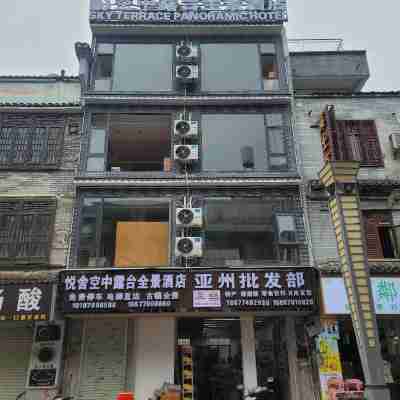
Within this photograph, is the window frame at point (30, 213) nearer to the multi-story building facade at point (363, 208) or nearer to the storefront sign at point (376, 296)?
the multi-story building facade at point (363, 208)

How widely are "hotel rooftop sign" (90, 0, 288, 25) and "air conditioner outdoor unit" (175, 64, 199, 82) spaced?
1.90 metres

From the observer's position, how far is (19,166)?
12438mm

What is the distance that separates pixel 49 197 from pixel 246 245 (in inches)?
234

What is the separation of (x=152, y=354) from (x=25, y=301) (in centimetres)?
356

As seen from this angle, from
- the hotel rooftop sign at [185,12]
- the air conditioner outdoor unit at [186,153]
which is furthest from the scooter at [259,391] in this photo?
the hotel rooftop sign at [185,12]

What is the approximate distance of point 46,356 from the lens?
10625 millimetres

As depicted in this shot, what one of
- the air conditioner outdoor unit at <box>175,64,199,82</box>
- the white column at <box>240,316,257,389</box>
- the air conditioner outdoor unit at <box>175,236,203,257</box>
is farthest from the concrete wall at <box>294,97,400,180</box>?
the white column at <box>240,316,257,389</box>

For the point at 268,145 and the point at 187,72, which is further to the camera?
the point at 187,72

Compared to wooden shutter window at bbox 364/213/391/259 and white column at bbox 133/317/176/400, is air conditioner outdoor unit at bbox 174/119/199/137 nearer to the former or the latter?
white column at bbox 133/317/176/400

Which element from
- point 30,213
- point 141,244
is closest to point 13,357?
point 30,213

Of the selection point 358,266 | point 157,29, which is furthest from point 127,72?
point 358,266

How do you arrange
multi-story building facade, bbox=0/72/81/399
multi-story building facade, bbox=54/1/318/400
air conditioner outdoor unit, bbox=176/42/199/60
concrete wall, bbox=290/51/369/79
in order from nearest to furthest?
multi-story building facade, bbox=0/72/81/399 → multi-story building facade, bbox=54/1/318/400 → air conditioner outdoor unit, bbox=176/42/199/60 → concrete wall, bbox=290/51/369/79

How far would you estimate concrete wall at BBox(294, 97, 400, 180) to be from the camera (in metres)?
12.7

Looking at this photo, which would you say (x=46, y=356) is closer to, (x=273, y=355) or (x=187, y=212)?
(x=187, y=212)
